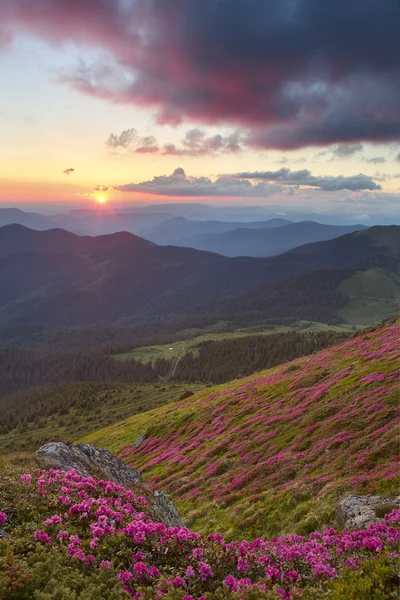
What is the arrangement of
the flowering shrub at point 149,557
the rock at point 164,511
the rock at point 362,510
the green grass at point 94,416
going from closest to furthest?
the flowering shrub at point 149,557 → the rock at point 362,510 → the rock at point 164,511 → the green grass at point 94,416

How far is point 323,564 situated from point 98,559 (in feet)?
21.6

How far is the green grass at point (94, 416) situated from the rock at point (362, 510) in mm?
90357

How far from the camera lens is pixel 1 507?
12.1m

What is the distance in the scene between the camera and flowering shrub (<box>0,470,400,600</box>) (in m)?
8.87

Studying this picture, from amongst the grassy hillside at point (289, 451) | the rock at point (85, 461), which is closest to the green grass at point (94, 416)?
the grassy hillside at point (289, 451)

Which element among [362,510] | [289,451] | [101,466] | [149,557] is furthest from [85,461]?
[289,451]

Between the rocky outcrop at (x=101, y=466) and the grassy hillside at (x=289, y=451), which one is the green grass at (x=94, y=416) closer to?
the grassy hillside at (x=289, y=451)

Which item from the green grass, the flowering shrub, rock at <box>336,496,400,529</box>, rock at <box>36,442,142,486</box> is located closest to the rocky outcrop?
rock at <box>36,442,142,486</box>

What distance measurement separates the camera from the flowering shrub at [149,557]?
8867 millimetres

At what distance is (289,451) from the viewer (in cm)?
2819

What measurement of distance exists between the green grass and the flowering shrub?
94093 millimetres

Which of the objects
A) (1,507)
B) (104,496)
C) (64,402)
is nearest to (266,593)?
(104,496)

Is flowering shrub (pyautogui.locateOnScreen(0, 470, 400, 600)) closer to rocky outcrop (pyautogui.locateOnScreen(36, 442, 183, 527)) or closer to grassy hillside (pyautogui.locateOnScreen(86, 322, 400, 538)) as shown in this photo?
rocky outcrop (pyautogui.locateOnScreen(36, 442, 183, 527))

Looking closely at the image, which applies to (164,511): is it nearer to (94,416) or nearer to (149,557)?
(149,557)
